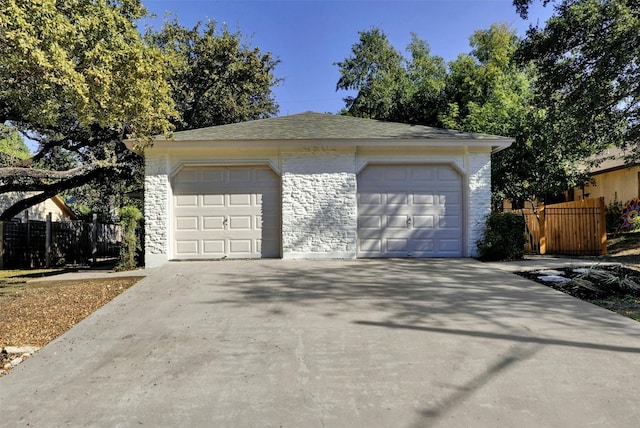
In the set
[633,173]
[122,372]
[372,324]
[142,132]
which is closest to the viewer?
[122,372]

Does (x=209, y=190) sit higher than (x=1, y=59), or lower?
lower

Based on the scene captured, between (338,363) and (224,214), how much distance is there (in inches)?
287

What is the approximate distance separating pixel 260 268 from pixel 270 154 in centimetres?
317

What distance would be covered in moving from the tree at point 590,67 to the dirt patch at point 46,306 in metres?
12.7

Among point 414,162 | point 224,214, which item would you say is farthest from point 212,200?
point 414,162

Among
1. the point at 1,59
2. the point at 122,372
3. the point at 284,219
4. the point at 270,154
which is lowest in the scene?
the point at 122,372

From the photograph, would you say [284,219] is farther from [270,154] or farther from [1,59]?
[1,59]

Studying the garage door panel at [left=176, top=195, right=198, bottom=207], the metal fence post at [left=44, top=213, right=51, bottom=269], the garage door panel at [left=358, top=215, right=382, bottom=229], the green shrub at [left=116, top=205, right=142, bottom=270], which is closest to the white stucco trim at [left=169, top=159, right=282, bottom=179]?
the garage door panel at [left=176, top=195, right=198, bottom=207]

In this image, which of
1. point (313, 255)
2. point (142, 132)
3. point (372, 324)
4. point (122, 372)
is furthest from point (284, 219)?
point (122, 372)

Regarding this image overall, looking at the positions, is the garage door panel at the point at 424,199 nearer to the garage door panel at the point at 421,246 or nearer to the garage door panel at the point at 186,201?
the garage door panel at the point at 421,246

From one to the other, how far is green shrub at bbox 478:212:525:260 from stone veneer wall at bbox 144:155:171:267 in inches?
318

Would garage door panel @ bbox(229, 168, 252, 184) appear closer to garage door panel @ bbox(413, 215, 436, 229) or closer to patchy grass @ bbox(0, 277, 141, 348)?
patchy grass @ bbox(0, 277, 141, 348)

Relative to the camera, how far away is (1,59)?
19.9ft

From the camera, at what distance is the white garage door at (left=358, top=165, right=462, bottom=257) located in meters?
10.7
